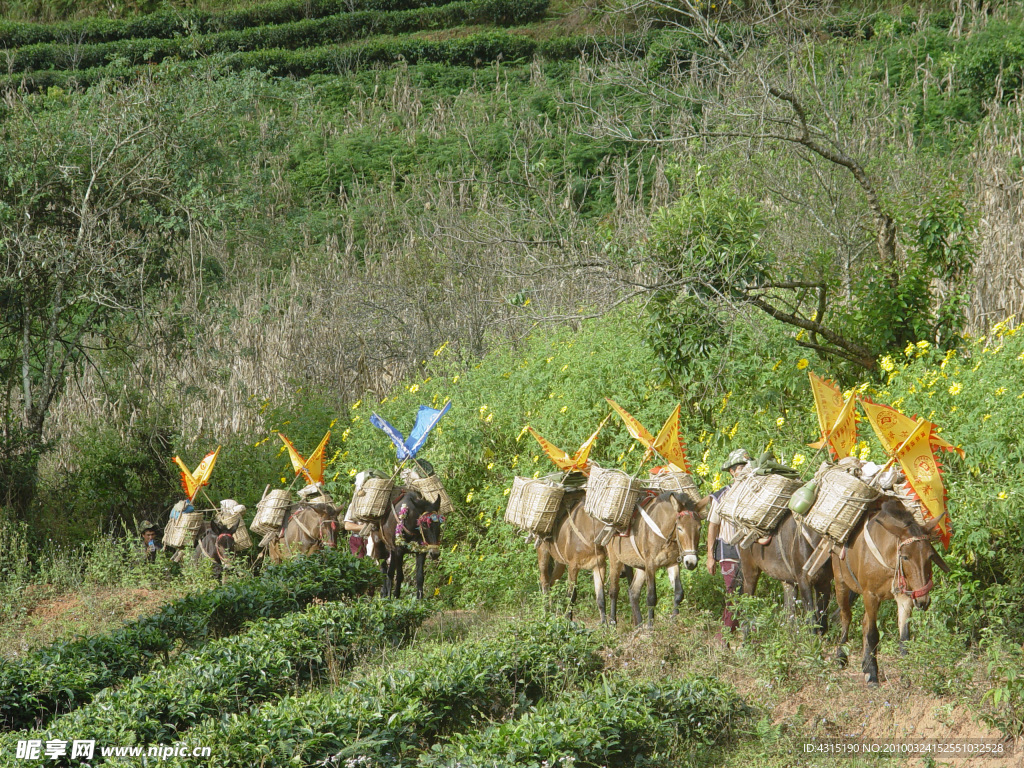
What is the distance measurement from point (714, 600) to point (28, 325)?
11.2m

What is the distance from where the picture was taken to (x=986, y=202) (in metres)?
13.0

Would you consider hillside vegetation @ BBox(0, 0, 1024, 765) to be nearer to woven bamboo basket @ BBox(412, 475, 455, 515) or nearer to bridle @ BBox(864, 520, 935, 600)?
bridle @ BBox(864, 520, 935, 600)

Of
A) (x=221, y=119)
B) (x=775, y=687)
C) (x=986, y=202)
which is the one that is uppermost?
(x=221, y=119)

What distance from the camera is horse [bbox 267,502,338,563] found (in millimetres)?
12531

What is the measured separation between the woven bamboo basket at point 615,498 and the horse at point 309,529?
4.56 meters

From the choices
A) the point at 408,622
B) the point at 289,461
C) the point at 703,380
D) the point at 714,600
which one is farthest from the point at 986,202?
the point at 289,461

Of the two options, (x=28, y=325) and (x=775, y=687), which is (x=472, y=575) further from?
(x=28, y=325)

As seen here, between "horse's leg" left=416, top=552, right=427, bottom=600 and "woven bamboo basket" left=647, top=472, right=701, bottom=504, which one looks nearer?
"woven bamboo basket" left=647, top=472, right=701, bottom=504

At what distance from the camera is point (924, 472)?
6.73 metres

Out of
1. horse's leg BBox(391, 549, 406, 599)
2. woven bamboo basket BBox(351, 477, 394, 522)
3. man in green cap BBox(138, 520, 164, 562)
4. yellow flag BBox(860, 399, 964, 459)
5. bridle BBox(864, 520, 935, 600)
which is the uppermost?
yellow flag BBox(860, 399, 964, 459)

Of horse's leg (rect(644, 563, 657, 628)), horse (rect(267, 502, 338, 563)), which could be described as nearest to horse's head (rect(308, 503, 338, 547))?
horse (rect(267, 502, 338, 563))

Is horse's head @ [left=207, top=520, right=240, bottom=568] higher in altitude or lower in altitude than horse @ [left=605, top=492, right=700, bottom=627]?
lower

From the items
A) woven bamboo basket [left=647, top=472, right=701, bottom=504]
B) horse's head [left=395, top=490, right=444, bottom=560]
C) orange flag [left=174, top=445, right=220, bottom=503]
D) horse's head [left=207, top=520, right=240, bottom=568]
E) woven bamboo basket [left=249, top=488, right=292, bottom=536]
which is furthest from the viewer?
orange flag [left=174, top=445, right=220, bottom=503]

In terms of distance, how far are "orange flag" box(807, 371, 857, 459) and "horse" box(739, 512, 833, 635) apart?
2.21ft
